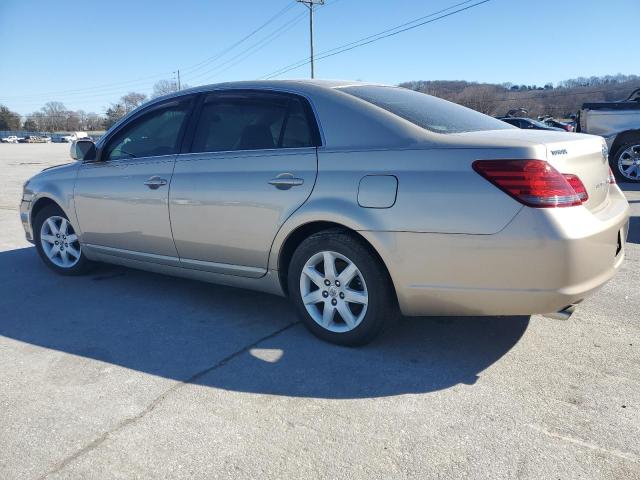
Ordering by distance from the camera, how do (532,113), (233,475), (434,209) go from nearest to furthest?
(233,475)
(434,209)
(532,113)

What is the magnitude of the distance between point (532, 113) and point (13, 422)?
59.3 meters

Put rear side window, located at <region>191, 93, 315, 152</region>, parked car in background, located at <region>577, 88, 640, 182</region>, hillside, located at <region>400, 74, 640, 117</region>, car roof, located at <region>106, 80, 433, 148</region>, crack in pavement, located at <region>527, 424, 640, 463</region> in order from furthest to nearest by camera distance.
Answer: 1. hillside, located at <region>400, 74, 640, 117</region>
2. parked car in background, located at <region>577, 88, 640, 182</region>
3. rear side window, located at <region>191, 93, 315, 152</region>
4. car roof, located at <region>106, 80, 433, 148</region>
5. crack in pavement, located at <region>527, 424, 640, 463</region>

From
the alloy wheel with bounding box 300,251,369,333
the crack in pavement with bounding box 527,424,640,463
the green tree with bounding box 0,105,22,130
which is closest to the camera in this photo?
the crack in pavement with bounding box 527,424,640,463

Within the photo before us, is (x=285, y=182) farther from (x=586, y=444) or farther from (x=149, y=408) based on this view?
(x=586, y=444)

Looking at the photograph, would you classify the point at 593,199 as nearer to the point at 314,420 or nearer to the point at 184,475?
the point at 314,420

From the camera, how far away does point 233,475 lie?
2178 millimetres

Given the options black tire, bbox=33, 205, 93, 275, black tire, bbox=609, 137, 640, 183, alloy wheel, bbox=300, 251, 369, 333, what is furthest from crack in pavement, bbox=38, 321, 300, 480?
black tire, bbox=609, 137, 640, 183

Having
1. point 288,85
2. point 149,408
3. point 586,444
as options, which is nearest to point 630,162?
point 288,85

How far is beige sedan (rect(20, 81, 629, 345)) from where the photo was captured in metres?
2.72

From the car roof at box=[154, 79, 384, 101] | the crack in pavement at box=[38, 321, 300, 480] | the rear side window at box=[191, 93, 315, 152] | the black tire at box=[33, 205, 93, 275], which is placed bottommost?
the crack in pavement at box=[38, 321, 300, 480]

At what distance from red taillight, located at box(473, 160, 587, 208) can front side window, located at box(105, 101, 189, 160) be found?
243 centimetres

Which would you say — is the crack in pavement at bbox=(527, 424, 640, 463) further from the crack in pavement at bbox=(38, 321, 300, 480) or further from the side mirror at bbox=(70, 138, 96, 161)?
the side mirror at bbox=(70, 138, 96, 161)

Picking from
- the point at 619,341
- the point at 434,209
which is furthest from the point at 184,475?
the point at 619,341

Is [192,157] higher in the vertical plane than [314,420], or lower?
higher
